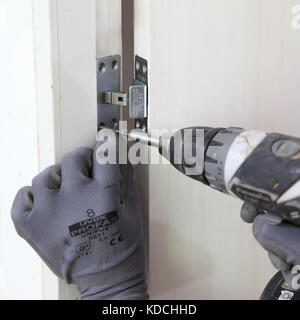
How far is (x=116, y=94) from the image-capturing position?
63 cm

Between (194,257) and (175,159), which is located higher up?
(175,159)

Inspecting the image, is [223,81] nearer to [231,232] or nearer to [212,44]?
[212,44]

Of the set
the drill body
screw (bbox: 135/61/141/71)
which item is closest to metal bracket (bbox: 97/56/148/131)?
screw (bbox: 135/61/141/71)

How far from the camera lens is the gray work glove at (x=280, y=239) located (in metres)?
0.59

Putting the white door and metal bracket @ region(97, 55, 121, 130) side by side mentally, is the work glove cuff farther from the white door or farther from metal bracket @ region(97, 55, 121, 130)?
metal bracket @ region(97, 55, 121, 130)

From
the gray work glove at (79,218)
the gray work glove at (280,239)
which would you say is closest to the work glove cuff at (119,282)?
the gray work glove at (79,218)

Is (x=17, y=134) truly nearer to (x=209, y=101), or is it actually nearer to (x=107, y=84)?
(x=107, y=84)

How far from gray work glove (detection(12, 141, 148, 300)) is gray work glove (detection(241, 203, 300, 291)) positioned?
0.18 m

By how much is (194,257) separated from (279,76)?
0.34 meters

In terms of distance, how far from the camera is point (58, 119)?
0.60m

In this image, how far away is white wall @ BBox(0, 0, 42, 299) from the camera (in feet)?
1.98

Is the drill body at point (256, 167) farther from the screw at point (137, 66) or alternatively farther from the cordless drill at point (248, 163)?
the screw at point (137, 66)
